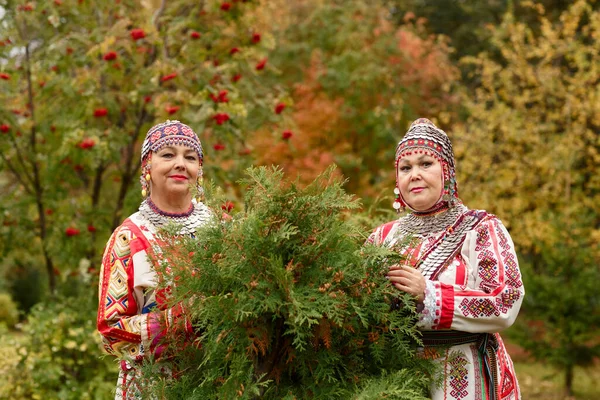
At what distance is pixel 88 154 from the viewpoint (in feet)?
17.7

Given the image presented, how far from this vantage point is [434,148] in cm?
287

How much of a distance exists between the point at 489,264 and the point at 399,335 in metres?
0.53

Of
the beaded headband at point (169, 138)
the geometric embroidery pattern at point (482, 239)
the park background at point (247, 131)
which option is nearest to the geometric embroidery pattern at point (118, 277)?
the beaded headband at point (169, 138)

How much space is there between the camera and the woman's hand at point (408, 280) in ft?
8.27

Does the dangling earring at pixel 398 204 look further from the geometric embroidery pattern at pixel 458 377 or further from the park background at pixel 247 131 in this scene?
the geometric embroidery pattern at pixel 458 377

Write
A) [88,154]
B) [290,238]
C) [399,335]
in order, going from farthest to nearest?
[88,154]
[399,335]
[290,238]

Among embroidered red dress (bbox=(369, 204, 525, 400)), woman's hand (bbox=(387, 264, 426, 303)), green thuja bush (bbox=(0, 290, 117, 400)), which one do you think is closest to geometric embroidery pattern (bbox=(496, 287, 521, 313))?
embroidered red dress (bbox=(369, 204, 525, 400))

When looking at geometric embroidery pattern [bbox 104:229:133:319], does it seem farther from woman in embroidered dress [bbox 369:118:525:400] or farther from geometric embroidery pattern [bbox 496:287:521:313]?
geometric embroidery pattern [bbox 496:287:521:313]

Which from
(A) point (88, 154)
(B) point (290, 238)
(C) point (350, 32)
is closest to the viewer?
(B) point (290, 238)

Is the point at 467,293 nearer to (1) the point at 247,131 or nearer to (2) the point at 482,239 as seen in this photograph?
(2) the point at 482,239

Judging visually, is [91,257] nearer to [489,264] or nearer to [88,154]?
[88,154]

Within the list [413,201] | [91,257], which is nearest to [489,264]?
[413,201]

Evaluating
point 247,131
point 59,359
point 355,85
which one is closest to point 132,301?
point 59,359

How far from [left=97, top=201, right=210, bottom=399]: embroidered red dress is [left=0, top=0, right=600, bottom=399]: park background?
55cm
